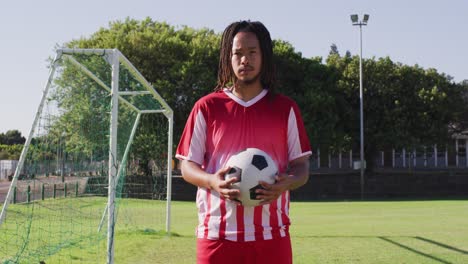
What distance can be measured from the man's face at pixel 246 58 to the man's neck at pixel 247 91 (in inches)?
1.1

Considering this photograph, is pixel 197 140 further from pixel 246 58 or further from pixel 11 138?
pixel 11 138

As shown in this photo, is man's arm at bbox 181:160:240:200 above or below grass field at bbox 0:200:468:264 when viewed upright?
above

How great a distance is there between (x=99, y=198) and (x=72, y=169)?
371 cm

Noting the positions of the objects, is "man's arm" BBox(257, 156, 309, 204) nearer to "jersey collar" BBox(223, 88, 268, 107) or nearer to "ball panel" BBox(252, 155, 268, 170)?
"ball panel" BBox(252, 155, 268, 170)

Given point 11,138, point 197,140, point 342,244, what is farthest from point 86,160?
point 11,138

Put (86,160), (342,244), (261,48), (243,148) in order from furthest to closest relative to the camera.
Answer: (86,160) → (342,244) → (261,48) → (243,148)

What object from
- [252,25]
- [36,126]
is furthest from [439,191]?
[252,25]

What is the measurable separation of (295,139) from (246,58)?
1.57ft

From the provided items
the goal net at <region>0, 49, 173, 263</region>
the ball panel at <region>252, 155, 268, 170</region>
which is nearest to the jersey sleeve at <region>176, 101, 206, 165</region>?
the ball panel at <region>252, 155, 268, 170</region>

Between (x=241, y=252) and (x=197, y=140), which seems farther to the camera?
(x=197, y=140)

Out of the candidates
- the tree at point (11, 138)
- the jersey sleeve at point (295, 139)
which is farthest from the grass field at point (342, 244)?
the tree at point (11, 138)

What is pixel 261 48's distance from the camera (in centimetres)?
275

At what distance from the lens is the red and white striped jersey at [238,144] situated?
2584 millimetres

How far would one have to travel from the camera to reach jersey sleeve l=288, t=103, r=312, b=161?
2.76m
